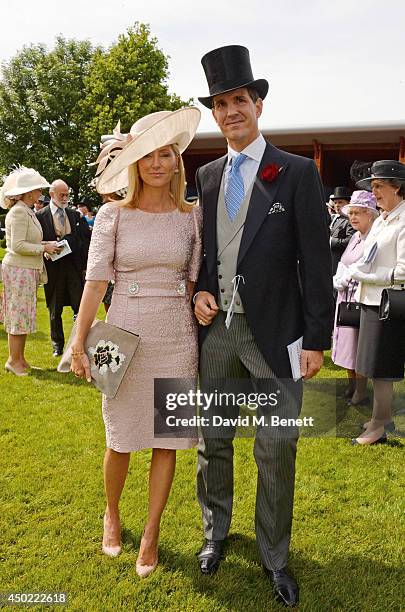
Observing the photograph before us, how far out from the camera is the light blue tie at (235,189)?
2424 millimetres

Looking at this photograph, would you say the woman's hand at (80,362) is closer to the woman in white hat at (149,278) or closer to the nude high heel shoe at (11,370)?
the woman in white hat at (149,278)

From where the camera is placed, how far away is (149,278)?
2.49 meters

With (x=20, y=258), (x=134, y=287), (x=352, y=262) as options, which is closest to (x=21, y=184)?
(x=20, y=258)

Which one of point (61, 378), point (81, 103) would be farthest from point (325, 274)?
point (81, 103)

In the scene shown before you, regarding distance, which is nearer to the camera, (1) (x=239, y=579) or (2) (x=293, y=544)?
(1) (x=239, y=579)

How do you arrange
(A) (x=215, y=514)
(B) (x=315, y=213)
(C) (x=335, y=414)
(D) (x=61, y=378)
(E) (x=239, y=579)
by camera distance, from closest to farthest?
1. (B) (x=315, y=213)
2. (E) (x=239, y=579)
3. (A) (x=215, y=514)
4. (C) (x=335, y=414)
5. (D) (x=61, y=378)

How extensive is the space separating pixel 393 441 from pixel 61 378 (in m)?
3.43

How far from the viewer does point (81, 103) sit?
91.4 feet

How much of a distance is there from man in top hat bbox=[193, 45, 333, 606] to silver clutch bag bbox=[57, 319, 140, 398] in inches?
14.2

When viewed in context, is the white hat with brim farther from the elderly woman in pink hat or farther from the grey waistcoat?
the grey waistcoat

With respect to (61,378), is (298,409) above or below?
above

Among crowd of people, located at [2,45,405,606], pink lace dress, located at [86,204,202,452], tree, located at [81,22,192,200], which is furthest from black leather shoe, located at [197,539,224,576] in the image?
tree, located at [81,22,192,200]

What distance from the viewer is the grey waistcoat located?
2395mm

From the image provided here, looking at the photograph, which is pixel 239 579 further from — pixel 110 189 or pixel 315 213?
pixel 110 189
